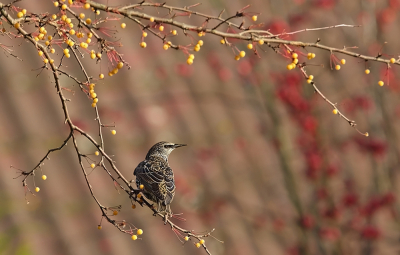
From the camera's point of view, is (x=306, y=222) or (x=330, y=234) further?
(x=330, y=234)

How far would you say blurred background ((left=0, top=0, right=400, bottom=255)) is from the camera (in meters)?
4.13

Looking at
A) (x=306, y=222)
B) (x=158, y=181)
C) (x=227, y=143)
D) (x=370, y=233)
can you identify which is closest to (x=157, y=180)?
(x=158, y=181)

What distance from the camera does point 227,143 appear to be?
16.5 feet

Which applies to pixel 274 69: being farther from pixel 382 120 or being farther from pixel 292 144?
pixel 382 120

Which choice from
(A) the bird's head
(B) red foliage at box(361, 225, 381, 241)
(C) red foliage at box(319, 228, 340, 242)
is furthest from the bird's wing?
(B) red foliage at box(361, 225, 381, 241)

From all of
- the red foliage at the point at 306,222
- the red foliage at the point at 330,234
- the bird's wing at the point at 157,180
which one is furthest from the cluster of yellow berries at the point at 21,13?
the red foliage at the point at 330,234

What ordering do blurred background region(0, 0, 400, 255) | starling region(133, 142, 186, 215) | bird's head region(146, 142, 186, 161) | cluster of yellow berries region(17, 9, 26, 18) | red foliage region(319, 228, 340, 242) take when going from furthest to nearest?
red foliage region(319, 228, 340, 242), blurred background region(0, 0, 400, 255), bird's head region(146, 142, 186, 161), starling region(133, 142, 186, 215), cluster of yellow berries region(17, 9, 26, 18)

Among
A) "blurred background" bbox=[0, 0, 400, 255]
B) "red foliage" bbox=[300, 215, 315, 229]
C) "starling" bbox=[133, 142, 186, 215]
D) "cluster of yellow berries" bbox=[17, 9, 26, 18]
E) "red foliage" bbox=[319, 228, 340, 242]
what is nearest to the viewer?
"cluster of yellow berries" bbox=[17, 9, 26, 18]

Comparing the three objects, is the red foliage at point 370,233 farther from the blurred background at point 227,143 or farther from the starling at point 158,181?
the starling at point 158,181

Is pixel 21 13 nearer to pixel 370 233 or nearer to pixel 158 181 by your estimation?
pixel 158 181

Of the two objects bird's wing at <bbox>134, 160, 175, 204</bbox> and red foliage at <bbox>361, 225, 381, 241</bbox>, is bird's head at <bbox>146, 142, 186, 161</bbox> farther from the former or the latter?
red foliage at <bbox>361, 225, 381, 241</bbox>

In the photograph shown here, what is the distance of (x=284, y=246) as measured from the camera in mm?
5094

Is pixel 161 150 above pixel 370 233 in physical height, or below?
above

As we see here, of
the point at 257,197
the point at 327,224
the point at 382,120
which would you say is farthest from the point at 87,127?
the point at 382,120
